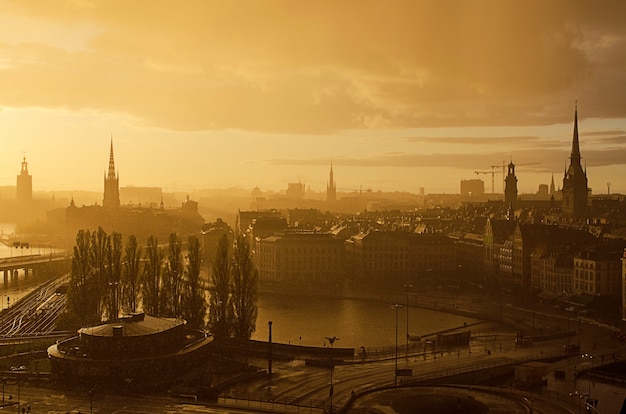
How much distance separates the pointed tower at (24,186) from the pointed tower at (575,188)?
116812 millimetres

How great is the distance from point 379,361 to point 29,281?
137 ft

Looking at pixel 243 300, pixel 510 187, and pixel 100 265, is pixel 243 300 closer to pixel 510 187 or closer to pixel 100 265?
pixel 100 265

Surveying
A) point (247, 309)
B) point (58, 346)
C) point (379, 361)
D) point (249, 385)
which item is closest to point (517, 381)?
point (379, 361)

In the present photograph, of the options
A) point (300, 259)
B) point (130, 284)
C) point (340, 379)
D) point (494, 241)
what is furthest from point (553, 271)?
point (340, 379)

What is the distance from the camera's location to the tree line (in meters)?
30.9

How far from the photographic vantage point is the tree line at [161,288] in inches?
1215

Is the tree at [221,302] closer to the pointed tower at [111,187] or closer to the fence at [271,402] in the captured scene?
the fence at [271,402]

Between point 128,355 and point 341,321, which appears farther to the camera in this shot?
point 341,321

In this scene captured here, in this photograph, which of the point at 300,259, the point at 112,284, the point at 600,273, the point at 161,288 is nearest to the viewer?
the point at 161,288

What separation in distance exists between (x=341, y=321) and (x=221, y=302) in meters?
9.35

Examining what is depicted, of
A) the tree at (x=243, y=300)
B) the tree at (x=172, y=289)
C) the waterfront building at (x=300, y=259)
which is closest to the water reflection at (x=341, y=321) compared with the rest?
the tree at (x=243, y=300)

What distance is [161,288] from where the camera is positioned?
107 ft

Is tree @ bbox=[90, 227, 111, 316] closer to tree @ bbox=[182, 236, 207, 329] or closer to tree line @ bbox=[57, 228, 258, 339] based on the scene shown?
tree line @ bbox=[57, 228, 258, 339]

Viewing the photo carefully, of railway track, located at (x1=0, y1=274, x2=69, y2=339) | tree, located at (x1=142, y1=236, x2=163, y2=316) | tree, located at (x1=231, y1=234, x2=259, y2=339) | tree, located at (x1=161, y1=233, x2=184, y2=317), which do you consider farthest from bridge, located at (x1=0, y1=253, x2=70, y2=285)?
tree, located at (x1=231, y1=234, x2=259, y2=339)
